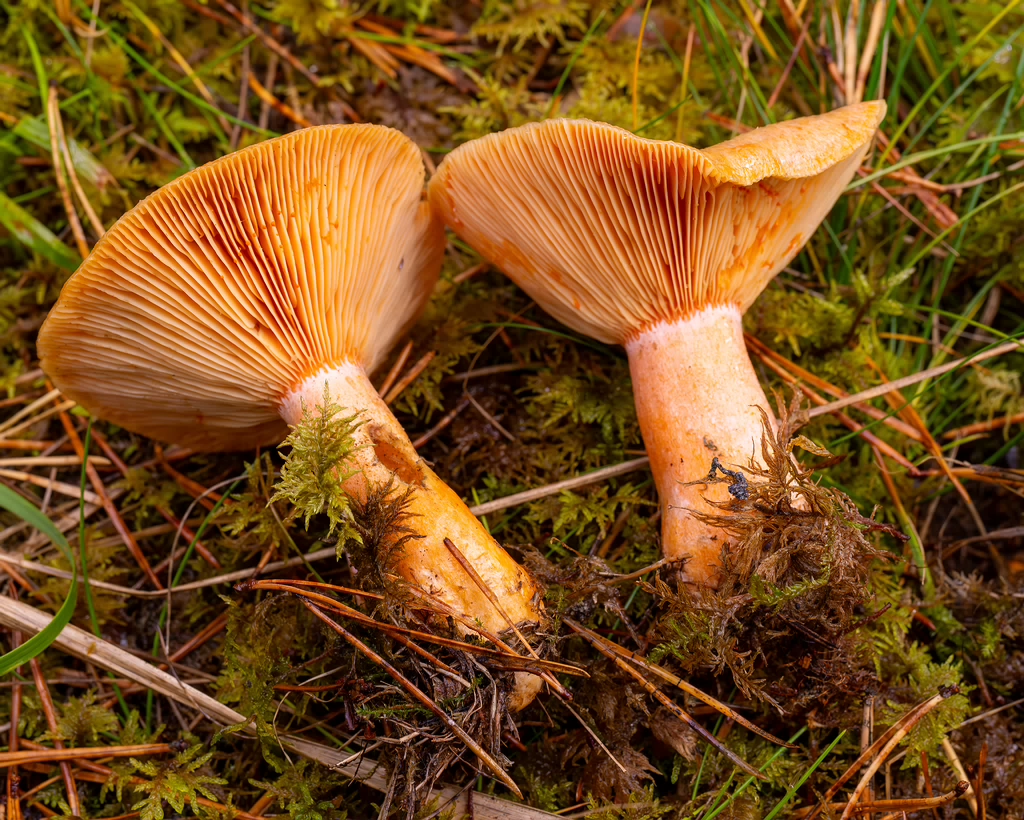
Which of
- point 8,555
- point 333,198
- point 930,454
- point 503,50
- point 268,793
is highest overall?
point 503,50

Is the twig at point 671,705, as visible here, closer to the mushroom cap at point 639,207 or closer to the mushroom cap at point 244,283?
the mushroom cap at point 639,207

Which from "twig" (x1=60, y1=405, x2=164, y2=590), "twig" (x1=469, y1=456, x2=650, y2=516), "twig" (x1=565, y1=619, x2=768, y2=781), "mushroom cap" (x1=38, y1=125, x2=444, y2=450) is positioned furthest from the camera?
"twig" (x1=60, y1=405, x2=164, y2=590)

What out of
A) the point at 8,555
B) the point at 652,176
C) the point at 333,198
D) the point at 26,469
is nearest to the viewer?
the point at 652,176

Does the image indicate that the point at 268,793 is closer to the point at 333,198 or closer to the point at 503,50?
the point at 333,198

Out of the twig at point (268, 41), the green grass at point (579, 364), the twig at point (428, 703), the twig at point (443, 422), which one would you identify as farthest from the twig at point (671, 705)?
the twig at point (268, 41)

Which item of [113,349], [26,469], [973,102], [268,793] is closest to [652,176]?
[113,349]

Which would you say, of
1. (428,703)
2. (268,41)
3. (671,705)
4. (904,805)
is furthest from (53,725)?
(268,41)

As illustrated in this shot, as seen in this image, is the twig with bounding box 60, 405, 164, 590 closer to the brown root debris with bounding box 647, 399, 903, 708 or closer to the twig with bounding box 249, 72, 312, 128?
the twig with bounding box 249, 72, 312, 128

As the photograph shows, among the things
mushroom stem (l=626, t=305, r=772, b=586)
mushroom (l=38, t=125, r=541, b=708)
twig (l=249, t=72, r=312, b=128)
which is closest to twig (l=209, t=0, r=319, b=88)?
twig (l=249, t=72, r=312, b=128)
